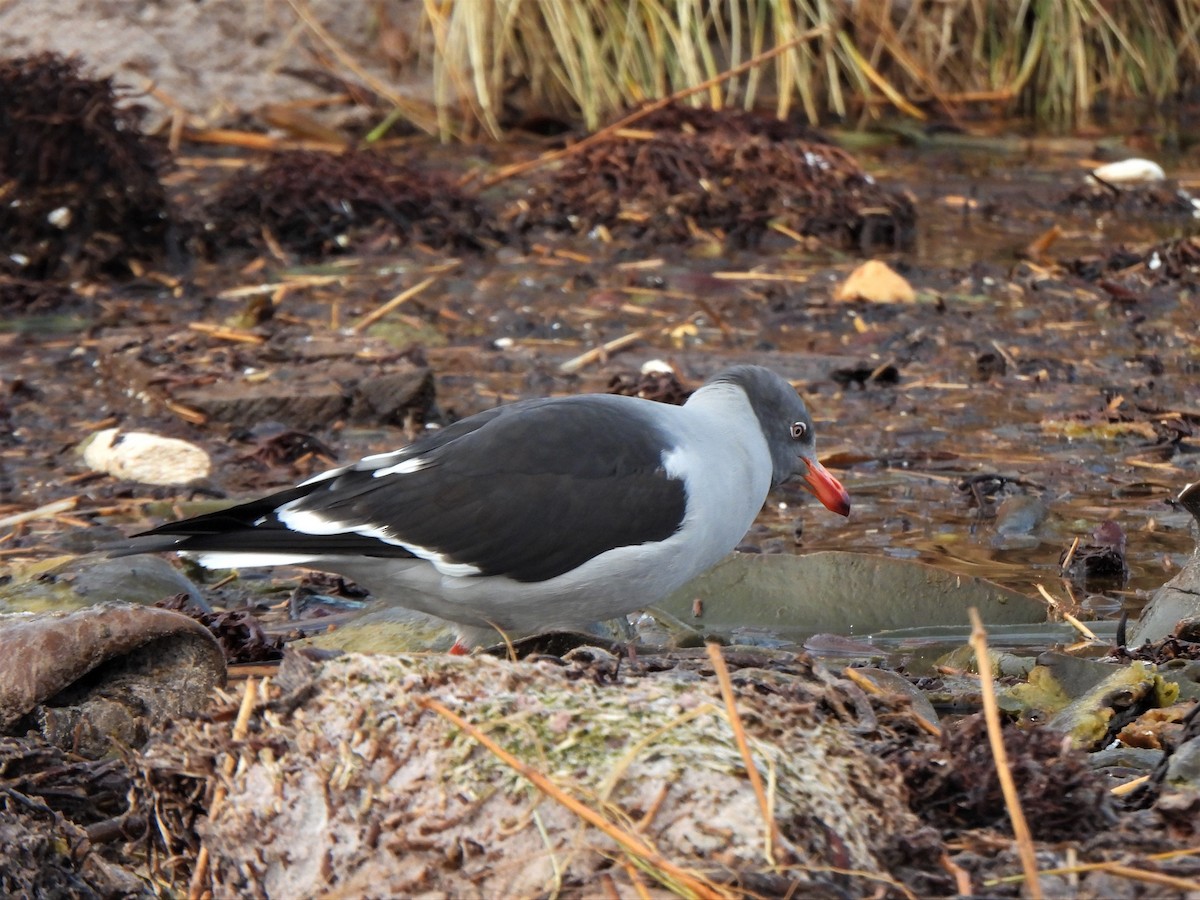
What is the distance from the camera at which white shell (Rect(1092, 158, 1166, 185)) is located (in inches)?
385

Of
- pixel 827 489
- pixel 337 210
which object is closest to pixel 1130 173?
pixel 337 210

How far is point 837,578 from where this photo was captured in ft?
14.8

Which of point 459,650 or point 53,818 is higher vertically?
point 53,818

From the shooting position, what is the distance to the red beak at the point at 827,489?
460cm

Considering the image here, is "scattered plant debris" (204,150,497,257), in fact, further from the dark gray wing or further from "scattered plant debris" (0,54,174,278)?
the dark gray wing

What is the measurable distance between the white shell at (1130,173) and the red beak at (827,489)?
573 centimetres

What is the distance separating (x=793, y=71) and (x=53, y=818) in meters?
8.76

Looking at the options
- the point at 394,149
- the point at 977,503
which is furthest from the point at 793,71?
the point at 977,503

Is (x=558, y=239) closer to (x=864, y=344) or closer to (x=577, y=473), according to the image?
(x=864, y=344)

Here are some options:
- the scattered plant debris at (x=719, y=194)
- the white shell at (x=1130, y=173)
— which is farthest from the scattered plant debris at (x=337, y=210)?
the white shell at (x=1130, y=173)

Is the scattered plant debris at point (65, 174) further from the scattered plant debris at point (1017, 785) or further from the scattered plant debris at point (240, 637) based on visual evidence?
the scattered plant debris at point (1017, 785)

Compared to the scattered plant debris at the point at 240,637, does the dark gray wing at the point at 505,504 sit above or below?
above

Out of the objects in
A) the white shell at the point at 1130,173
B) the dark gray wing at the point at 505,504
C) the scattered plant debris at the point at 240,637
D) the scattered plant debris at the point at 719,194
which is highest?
the dark gray wing at the point at 505,504

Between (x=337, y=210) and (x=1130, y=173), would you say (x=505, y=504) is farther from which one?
(x=1130, y=173)
